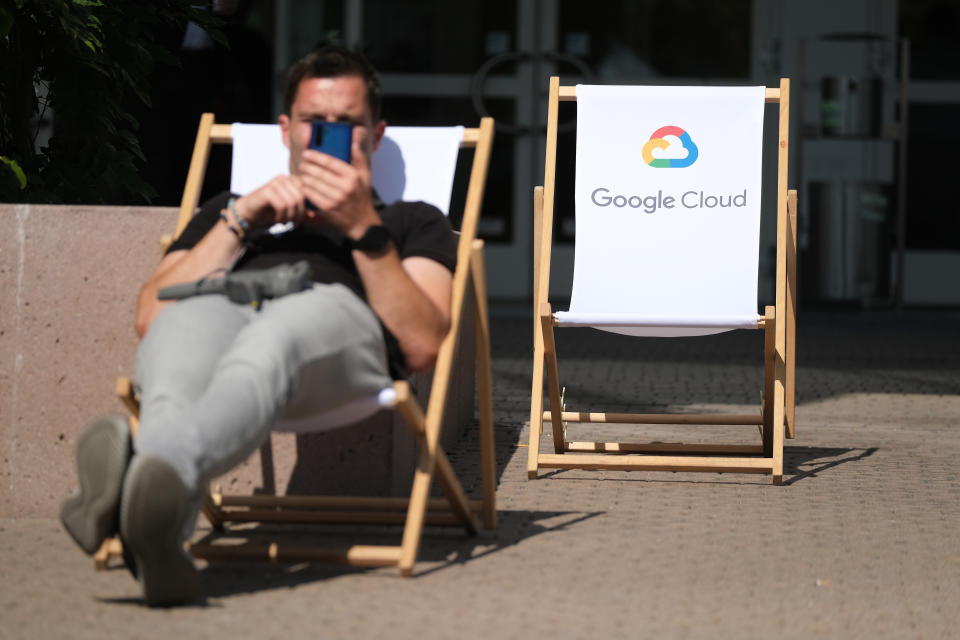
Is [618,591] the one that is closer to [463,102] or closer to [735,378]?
[735,378]

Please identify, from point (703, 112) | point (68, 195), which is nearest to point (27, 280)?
point (68, 195)

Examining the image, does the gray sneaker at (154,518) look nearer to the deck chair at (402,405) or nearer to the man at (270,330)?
the man at (270,330)

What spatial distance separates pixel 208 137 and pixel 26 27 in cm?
115

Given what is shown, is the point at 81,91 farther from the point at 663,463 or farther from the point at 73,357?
the point at 663,463

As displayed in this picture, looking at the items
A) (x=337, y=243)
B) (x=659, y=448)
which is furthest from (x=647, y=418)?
(x=337, y=243)

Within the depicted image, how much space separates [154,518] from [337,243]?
0.98 metres

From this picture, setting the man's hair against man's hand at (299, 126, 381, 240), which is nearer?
man's hand at (299, 126, 381, 240)

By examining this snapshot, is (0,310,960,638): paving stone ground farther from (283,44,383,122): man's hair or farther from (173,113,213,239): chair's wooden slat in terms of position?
(283,44,383,122): man's hair

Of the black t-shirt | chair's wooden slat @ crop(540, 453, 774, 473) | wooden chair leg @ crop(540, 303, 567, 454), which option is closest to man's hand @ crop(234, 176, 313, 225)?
the black t-shirt

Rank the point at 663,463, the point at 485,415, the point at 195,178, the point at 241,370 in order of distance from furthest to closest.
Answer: the point at 663,463
the point at 195,178
the point at 485,415
the point at 241,370

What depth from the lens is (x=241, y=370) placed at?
9.65 ft

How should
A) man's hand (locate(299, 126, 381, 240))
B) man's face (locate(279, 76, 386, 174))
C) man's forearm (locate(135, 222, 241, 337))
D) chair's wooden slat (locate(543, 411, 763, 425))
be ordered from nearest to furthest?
man's hand (locate(299, 126, 381, 240)), man's forearm (locate(135, 222, 241, 337)), man's face (locate(279, 76, 386, 174)), chair's wooden slat (locate(543, 411, 763, 425))

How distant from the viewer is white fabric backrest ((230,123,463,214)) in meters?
3.94

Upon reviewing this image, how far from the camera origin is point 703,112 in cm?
500
